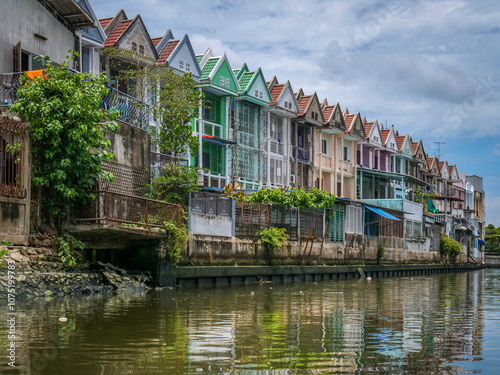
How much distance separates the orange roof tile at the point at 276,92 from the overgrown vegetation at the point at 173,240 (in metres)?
23.4

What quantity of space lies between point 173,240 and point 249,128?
834 inches

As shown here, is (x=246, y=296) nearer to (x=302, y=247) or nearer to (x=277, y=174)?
(x=302, y=247)

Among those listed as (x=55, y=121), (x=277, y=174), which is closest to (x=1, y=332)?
(x=55, y=121)

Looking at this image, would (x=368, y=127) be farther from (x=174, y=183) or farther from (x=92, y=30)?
(x=174, y=183)

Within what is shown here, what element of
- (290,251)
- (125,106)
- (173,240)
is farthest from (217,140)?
(173,240)

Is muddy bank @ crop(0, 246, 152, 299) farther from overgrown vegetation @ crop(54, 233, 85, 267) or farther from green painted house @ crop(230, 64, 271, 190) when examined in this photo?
green painted house @ crop(230, 64, 271, 190)

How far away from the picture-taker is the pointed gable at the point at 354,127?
58781 mm

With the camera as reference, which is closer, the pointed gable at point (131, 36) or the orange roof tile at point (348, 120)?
the pointed gable at point (131, 36)

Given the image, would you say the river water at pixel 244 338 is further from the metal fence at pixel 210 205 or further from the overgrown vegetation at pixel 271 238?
the overgrown vegetation at pixel 271 238

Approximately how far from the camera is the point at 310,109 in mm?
52344

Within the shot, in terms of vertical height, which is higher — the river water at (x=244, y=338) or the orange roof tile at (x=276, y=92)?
the orange roof tile at (x=276, y=92)

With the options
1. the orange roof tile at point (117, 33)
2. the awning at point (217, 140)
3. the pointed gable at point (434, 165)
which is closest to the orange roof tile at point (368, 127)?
the pointed gable at point (434, 165)

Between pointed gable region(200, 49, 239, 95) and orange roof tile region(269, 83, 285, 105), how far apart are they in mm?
5102

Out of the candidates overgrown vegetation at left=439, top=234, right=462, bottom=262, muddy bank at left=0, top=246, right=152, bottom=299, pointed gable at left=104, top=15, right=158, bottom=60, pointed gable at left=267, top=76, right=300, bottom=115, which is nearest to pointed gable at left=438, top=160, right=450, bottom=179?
overgrown vegetation at left=439, top=234, right=462, bottom=262
